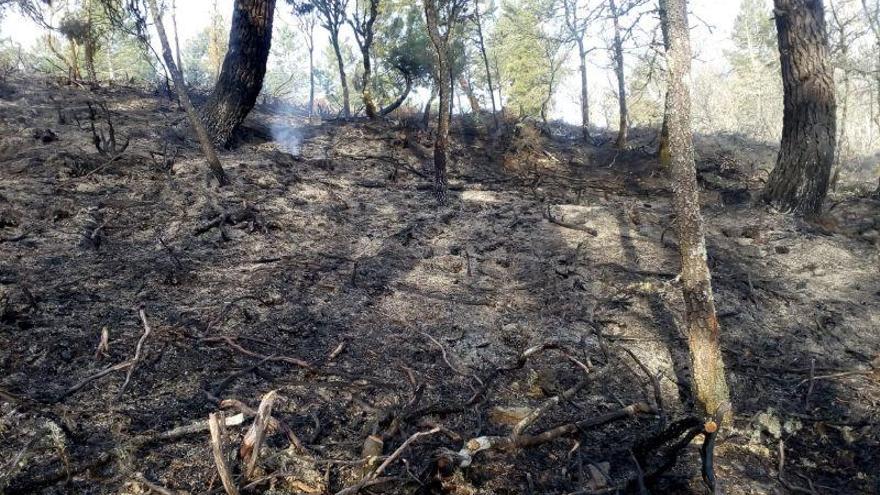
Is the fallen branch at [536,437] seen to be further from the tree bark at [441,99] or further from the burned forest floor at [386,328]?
the tree bark at [441,99]

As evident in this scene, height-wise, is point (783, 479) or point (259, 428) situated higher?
point (259, 428)

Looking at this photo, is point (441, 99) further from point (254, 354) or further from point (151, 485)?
point (151, 485)

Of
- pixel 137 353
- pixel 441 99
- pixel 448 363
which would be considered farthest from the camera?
pixel 441 99

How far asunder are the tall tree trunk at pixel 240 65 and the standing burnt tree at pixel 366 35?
3.80 metres

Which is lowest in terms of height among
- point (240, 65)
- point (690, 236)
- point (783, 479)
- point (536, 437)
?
point (783, 479)

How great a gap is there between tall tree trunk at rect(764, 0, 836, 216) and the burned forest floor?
1.39ft

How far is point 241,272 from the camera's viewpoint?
4941 mm

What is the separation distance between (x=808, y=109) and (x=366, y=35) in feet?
33.7

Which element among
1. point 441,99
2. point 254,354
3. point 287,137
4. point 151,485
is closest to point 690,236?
point 254,354

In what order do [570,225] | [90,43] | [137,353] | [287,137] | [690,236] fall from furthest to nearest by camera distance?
[90,43], [287,137], [570,225], [690,236], [137,353]

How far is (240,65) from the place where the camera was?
8023 mm

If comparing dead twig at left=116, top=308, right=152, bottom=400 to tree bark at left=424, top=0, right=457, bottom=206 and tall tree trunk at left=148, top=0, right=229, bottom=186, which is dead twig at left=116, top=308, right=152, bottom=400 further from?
tree bark at left=424, top=0, right=457, bottom=206

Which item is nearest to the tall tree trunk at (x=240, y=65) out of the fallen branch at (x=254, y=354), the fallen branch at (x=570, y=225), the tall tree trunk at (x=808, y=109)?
the fallen branch at (x=570, y=225)

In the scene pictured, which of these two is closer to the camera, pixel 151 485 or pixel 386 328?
pixel 151 485
